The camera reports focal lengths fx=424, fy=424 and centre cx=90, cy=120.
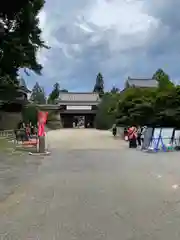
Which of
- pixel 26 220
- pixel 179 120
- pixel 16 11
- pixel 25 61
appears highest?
pixel 16 11

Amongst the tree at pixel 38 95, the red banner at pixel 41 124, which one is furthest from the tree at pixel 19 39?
the tree at pixel 38 95

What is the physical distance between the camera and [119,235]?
251 inches

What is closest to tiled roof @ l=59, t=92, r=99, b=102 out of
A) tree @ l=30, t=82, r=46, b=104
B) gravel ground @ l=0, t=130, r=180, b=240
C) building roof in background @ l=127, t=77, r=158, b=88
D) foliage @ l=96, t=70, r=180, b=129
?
building roof in background @ l=127, t=77, r=158, b=88

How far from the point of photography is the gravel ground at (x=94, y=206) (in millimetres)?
6590

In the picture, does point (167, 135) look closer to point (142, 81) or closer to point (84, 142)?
point (84, 142)

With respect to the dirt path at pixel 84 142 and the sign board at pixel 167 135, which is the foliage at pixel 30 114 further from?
the sign board at pixel 167 135

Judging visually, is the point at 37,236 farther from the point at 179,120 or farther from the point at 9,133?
the point at 9,133

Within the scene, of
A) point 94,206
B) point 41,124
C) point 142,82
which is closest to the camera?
point 94,206

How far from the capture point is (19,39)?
121ft

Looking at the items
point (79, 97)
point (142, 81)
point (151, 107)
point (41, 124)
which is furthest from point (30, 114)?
point (142, 81)

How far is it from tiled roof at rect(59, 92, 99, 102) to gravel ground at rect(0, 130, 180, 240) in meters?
82.6

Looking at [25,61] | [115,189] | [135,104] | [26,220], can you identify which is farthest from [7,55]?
[26,220]

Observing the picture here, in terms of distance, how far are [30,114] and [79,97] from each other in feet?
128

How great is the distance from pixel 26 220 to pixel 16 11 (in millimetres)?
28108
